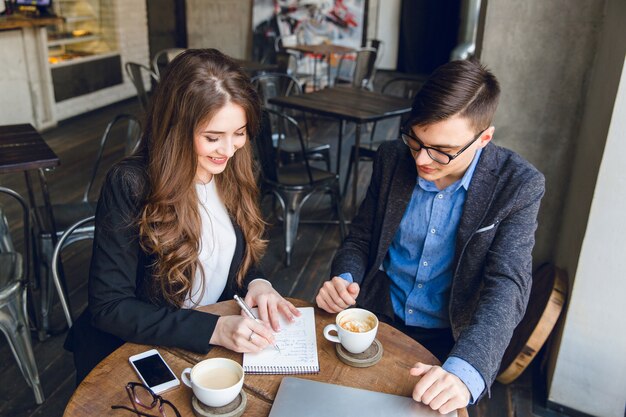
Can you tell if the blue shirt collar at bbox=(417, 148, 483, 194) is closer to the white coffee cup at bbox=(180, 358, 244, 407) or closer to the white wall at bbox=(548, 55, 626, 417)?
the white wall at bbox=(548, 55, 626, 417)

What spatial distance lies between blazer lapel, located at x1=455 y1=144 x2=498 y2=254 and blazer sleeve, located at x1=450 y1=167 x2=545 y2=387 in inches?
2.3

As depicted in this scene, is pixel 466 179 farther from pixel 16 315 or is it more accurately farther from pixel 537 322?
pixel 16 315

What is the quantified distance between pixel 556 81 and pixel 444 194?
114 cm

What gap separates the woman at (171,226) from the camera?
1.26m

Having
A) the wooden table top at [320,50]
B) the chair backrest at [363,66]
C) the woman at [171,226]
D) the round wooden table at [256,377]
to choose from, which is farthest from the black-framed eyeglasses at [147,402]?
the wooden table top at [320,50]

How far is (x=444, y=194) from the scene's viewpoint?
1.51m

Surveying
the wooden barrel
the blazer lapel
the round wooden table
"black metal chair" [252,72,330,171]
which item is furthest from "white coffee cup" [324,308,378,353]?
"black metal chair" [252,72,330,171]

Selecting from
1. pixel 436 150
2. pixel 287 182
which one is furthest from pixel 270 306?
pixel 287 182

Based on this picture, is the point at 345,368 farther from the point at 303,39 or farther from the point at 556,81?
the point at 303,39

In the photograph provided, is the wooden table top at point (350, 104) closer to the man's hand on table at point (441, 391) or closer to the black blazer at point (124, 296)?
the black blazer at point (124, 296)

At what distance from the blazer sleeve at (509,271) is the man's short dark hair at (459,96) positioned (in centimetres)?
22

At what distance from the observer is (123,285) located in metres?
1.34

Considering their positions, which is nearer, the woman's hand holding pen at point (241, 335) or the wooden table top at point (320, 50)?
the woman's hand holding pen at point (241, 335)

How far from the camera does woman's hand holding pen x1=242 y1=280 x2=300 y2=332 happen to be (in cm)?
135
